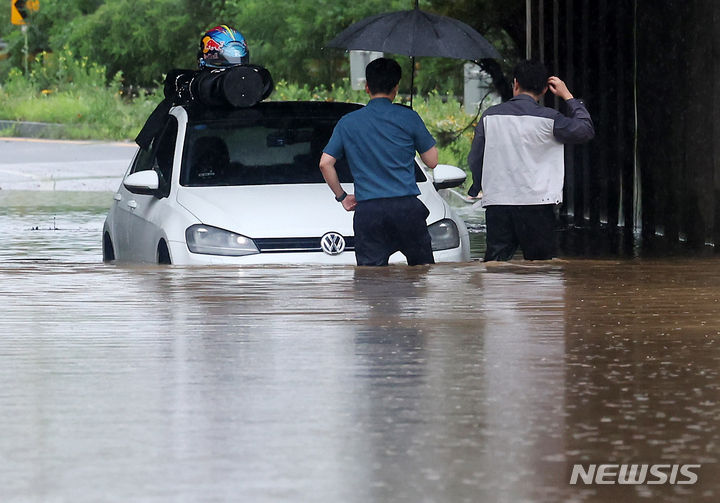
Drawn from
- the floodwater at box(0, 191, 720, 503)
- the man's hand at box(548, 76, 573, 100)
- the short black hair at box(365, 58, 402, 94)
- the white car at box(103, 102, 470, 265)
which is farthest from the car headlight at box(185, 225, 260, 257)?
the floodwater at box(0, 191, 720, 503)

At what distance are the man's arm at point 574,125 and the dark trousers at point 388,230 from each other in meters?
0.92

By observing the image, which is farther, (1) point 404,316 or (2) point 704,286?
(2) point 704,286

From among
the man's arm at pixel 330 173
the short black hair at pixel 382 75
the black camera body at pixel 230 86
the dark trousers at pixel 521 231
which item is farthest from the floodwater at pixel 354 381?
the black camera body at pixel 230 86

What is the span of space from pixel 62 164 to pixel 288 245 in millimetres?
19658

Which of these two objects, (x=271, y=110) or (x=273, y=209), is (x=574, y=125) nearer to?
(x=273, y=209)

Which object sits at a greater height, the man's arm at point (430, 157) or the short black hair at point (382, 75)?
the short black hair at point (382, 75)

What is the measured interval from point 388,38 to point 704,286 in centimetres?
813

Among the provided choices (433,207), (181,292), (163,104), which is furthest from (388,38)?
(181,292)

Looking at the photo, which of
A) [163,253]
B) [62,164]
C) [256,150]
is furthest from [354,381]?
[62,164]

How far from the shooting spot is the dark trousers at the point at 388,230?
7.55m

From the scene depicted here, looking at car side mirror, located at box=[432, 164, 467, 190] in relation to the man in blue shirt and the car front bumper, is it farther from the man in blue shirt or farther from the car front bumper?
the man in blue shirt

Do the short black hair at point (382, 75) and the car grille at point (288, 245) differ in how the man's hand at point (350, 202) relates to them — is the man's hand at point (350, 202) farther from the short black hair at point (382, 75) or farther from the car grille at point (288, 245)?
the car grille at point (288, 245)

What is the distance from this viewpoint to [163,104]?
10.1 metres

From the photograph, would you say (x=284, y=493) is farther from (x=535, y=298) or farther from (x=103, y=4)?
(x=103, y=4)
